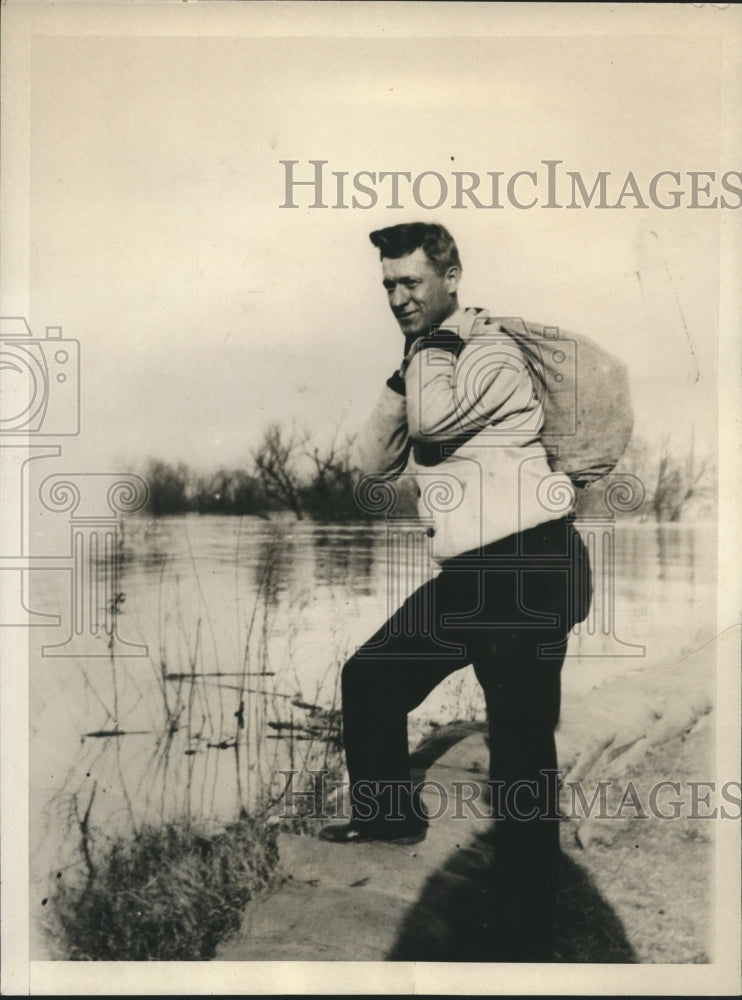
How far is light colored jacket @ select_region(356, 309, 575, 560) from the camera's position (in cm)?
229

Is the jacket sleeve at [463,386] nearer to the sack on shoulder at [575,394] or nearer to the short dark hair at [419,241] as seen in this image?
the sack on shoulder at [575,394]

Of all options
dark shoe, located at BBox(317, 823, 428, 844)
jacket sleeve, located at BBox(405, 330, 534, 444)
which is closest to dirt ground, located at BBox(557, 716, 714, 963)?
dark shoe, located at BBox(317, 823, 428, 844)

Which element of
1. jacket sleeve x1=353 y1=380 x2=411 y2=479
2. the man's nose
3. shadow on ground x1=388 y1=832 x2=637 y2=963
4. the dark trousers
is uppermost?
the man's nose

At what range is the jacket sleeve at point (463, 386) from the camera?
7.52 ft

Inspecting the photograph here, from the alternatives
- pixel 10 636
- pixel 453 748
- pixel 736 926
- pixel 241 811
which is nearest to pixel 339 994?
pixel 241 811

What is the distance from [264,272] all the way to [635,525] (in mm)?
1203

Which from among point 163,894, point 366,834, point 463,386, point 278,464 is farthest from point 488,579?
point 163,894

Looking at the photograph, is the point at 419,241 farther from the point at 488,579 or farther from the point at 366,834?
the point at 366,834

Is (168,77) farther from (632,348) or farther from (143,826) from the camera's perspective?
(143,826)

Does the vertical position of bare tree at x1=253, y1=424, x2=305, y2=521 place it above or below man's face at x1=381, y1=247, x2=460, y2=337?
below

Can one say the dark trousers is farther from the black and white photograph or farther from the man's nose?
the man's nose

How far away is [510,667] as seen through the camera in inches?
90.0

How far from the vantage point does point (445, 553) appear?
2.29 metres

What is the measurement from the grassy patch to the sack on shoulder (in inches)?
51.0
